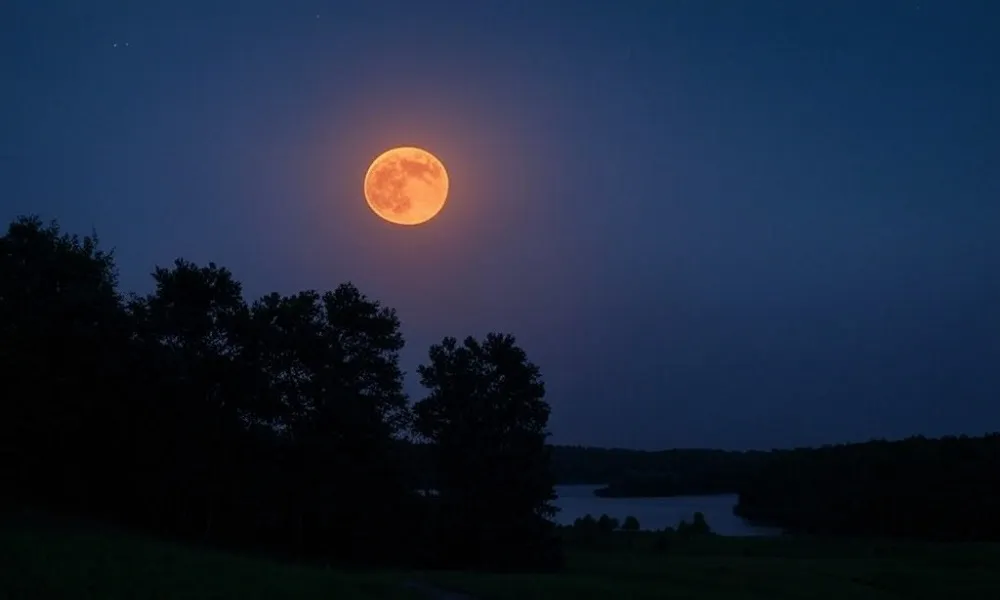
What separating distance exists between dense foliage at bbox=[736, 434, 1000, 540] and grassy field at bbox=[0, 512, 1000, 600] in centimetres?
3164

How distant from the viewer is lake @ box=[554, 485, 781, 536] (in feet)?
312

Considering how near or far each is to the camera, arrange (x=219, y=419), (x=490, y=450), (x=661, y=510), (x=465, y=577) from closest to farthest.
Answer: (x=465, y=577) → (x=219, y=419) → (x=490, y=450) → (x=661, y=510)

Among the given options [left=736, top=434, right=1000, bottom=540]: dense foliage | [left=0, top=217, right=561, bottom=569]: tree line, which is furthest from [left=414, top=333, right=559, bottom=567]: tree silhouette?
[left=736, top=434, right=1000, bottom=540]: dense foliage

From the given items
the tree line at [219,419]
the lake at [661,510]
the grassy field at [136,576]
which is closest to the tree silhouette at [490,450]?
the tree line at [219,419]

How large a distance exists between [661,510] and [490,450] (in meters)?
67.3

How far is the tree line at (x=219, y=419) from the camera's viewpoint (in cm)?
4309

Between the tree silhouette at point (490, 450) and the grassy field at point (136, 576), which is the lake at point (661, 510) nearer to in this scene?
the tree silhouette at point (490, 450)

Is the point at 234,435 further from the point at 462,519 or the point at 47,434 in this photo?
the point at 462,519

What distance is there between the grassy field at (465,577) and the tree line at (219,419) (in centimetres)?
867

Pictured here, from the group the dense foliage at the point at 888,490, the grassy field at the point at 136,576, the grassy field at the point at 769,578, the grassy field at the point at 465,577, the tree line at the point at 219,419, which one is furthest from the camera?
the dense foliage at the point at 888,490

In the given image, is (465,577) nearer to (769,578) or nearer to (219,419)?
(769,578)

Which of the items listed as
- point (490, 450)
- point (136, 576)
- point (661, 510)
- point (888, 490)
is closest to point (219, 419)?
point (490, 450)

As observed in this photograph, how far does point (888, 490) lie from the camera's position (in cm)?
9144

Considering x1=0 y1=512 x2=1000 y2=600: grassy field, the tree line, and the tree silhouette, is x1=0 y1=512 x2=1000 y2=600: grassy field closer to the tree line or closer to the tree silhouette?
the tree silhouette
